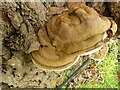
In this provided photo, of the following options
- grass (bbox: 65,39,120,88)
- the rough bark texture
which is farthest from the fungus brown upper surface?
grass (bbox: 65,39,120,88)

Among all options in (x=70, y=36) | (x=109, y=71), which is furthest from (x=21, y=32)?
(x=109, y=71)

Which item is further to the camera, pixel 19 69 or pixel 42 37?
pixel 19 69

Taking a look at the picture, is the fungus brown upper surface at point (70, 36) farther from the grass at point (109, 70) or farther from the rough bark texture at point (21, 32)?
the grass at point (109, 70)

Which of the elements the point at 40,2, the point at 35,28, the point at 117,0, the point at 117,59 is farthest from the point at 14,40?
the point at 117,59

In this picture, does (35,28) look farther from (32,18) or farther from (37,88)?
(37,88)

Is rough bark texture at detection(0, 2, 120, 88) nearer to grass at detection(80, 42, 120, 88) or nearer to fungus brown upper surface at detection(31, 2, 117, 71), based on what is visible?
fungus brown upper surface at detection(31, 2, 117, 71)

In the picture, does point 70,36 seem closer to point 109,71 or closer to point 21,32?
point 21,32
